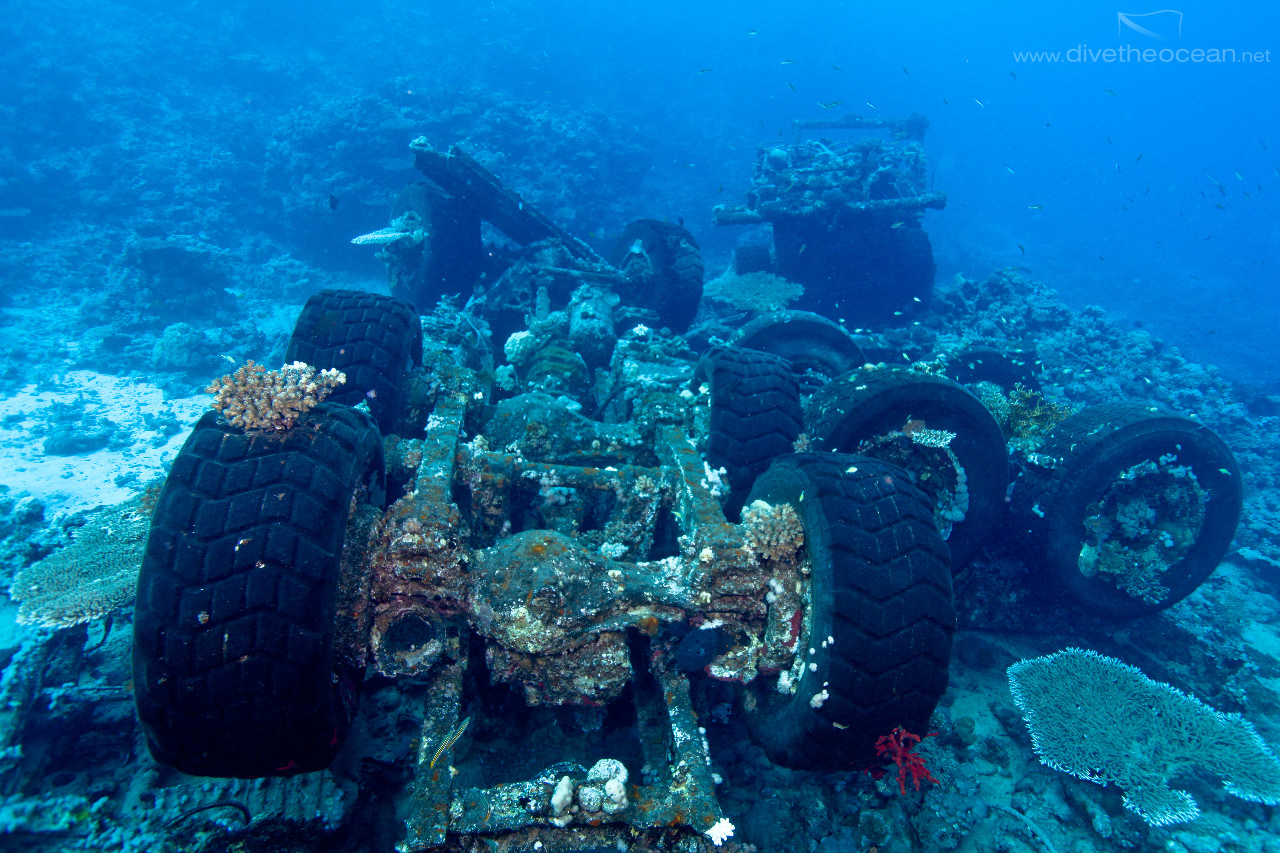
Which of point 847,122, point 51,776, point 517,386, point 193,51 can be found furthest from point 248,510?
point 193,51

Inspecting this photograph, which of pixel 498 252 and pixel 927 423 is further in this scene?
pixel 498 252

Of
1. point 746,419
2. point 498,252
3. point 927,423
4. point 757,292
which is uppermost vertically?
point 927,423

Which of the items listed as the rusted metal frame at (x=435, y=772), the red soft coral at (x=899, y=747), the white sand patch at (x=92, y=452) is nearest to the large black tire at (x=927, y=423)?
the red soft coral at (x=899, y=747)

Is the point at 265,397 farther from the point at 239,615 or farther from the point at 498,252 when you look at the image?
the point at 498,252

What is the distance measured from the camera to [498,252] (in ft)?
38.7

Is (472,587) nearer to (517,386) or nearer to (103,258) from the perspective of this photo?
(517,386)

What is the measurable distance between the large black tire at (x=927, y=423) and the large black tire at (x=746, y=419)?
0.25 metres

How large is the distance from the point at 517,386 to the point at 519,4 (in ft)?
168

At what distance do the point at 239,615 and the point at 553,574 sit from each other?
123 centimetres

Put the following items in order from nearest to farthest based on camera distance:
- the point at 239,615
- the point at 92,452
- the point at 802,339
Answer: the point at 239,615
the point at 802,339
the point at 92,452

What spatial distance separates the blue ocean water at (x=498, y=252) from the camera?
326 cm

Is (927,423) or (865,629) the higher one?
(927,423)

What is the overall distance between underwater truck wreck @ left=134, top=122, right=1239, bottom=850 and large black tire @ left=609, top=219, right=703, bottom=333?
500 cm

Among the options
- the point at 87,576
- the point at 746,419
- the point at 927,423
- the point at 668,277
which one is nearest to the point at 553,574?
the point at 746,419
